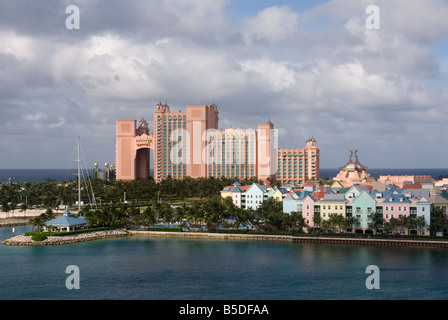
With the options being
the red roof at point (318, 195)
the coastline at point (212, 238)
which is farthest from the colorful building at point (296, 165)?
A: the coastline at point (212, 238)

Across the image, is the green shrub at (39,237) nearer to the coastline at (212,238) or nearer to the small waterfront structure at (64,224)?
the coastline at (212,238)

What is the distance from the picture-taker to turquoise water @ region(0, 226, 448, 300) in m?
33.0

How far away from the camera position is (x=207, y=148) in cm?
10900

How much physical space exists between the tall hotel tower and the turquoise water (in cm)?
5746

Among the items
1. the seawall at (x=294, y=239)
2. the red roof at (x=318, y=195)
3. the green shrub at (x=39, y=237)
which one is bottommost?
the seawall at (x=294, y=239)

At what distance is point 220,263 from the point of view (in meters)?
41.7

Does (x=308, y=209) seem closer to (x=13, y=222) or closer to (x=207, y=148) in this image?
(x=13, y=222)

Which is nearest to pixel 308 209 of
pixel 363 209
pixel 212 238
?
pixel 363 209

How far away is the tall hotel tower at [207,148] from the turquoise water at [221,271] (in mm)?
57457

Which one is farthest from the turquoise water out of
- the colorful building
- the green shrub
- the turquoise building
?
the colorful building

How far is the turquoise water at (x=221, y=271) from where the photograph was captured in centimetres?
3300

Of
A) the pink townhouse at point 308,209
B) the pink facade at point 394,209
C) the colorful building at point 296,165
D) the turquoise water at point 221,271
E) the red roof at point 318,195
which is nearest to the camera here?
the turquoise water at point 221,271
